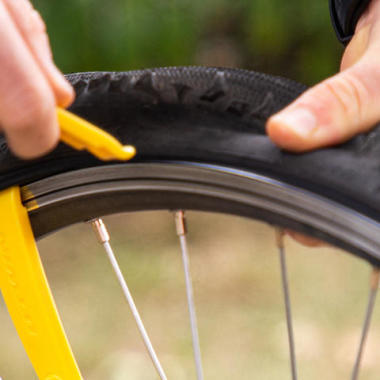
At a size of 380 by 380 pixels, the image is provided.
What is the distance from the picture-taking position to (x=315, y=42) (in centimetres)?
170

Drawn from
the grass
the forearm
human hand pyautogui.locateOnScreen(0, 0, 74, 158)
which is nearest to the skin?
human hand pyautogui.locateOnScreen(0, 0, 74, 158)

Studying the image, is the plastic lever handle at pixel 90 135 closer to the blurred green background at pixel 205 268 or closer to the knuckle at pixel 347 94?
the knuckle at pixel 347 94

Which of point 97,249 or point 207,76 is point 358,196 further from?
point 97,249

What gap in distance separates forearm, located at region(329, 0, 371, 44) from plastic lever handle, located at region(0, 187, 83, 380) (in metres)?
0.41

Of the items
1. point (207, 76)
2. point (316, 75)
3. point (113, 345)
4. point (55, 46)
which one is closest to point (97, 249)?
point (113, 345)

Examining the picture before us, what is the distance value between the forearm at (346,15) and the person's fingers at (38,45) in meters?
0.40

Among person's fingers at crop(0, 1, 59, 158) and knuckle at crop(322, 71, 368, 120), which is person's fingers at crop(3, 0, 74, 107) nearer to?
person's fingers at crop(0, 1, 59, 158)

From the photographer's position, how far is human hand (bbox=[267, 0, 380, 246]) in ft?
1.26

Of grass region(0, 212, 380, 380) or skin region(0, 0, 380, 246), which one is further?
grass region(0, 212, 380, 380)

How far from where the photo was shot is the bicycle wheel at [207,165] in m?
0.38


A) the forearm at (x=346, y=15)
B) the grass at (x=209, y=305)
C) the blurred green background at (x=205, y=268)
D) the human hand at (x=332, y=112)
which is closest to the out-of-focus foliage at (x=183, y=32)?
the blurred green background at (x=205, y=268)

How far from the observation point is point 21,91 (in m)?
0.34

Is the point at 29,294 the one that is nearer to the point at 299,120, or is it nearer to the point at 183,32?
the point at 299,120

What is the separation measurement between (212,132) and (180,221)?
10 cm
